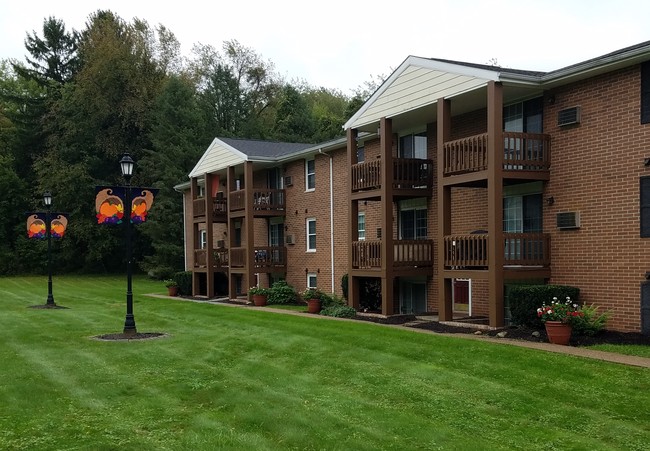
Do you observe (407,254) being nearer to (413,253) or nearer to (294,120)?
(413,253)

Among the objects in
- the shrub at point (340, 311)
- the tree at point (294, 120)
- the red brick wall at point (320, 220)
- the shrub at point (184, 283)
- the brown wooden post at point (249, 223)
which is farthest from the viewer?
the tree at point (294, 120)

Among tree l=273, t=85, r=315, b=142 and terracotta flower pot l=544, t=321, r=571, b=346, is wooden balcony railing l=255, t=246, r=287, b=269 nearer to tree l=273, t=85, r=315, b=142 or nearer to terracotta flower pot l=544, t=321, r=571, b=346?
terracotta flower pot l=544, t=321, r=571, b=346

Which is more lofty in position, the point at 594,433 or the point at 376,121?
the point at 376,121

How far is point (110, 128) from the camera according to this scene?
48469 mm

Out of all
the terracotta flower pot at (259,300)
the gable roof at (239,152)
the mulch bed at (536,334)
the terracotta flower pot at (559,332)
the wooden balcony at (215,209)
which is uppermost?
the gable roof at (239,152)

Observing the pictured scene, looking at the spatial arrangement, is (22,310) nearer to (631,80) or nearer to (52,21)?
(631,80)

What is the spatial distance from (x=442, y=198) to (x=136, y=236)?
36732mm

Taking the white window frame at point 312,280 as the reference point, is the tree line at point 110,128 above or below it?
above

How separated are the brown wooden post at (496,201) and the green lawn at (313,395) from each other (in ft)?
6.28

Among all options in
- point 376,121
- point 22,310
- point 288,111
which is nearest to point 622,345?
point 376,121

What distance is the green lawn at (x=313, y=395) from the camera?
261 inches

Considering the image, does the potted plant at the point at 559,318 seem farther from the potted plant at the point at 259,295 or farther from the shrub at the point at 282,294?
the shrub at the point at 282,294

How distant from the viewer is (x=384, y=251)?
18219mm

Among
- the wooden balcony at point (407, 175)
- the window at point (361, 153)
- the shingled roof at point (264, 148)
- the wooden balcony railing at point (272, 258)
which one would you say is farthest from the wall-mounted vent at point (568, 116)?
the wooden balcony railing at point (272, 258)
